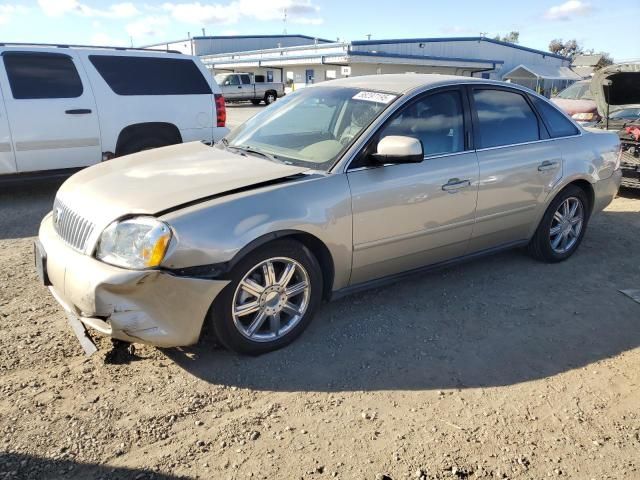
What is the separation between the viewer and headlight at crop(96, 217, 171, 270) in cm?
283

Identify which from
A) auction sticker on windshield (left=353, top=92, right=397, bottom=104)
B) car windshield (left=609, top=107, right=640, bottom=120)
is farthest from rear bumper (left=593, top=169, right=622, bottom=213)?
car windshield (left=609, top=107, right=640, bottom=120)

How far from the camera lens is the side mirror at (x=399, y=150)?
346 centimetres

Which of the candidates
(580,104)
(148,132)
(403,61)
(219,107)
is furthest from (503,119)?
(403,61)

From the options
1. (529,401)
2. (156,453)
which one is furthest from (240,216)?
(529,401)

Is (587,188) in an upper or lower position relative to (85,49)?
lower

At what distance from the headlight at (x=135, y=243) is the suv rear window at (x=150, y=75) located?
4.90 m

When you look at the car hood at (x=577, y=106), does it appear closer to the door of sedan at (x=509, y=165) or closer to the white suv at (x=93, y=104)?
the door of sedan at (x=509, y=165)

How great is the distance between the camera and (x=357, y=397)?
3.01 meters

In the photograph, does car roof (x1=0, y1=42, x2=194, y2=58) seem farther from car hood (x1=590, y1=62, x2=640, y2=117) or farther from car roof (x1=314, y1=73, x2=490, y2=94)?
car hood (x1=590, y1=62, x2=640, y2=117)

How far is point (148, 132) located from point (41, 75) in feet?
4.75

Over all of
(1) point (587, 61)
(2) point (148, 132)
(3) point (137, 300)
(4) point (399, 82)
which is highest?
(1) point (587, 61)

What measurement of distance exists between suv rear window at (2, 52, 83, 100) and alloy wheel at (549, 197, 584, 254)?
19.5 feet

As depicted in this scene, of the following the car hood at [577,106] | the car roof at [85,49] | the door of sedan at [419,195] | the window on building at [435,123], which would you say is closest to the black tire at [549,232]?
the door of sedan at [419,195]

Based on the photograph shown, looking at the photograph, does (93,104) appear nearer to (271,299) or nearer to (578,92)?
(271,299)
